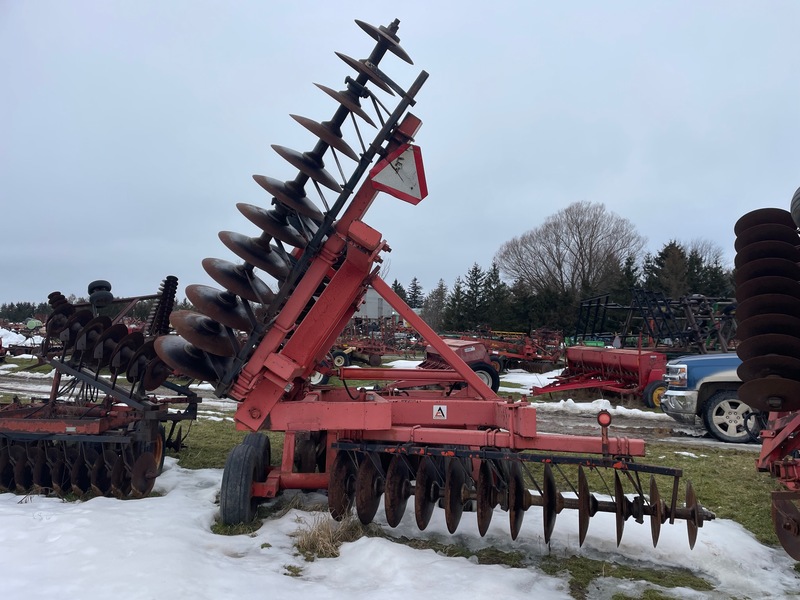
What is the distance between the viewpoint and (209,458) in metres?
7.46

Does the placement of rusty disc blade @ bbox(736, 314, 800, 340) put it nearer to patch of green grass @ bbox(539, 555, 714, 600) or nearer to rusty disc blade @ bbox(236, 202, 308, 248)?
patch of green grass @ bbox(539, 555, 714, 600)

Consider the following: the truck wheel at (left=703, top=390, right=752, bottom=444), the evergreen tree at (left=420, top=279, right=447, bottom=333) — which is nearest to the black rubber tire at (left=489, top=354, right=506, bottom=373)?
the truck wheel at (left=703, top=390, right=752, bottom=444)

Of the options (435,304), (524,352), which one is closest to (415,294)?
(435,304)

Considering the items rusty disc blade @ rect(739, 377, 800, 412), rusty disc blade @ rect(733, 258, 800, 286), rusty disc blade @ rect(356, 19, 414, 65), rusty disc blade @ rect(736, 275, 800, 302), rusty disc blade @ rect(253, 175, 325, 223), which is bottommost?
rusty disc blade @ rect(739, 377, 800, 412)

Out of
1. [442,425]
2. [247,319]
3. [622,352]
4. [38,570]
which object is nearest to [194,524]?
[38,570]

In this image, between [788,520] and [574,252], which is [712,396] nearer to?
[788,520]

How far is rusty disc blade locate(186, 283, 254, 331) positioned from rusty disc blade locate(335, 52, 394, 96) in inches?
82.1

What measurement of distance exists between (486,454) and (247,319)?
2.20m

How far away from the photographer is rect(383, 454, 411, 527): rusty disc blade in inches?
170

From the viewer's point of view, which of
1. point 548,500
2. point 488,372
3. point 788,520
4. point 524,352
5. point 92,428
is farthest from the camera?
point 524,352

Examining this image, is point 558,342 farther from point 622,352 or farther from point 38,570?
point 38,570

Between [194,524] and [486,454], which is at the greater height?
[486,454]

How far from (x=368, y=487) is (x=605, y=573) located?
1.79 metres

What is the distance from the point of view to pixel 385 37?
447 cm
